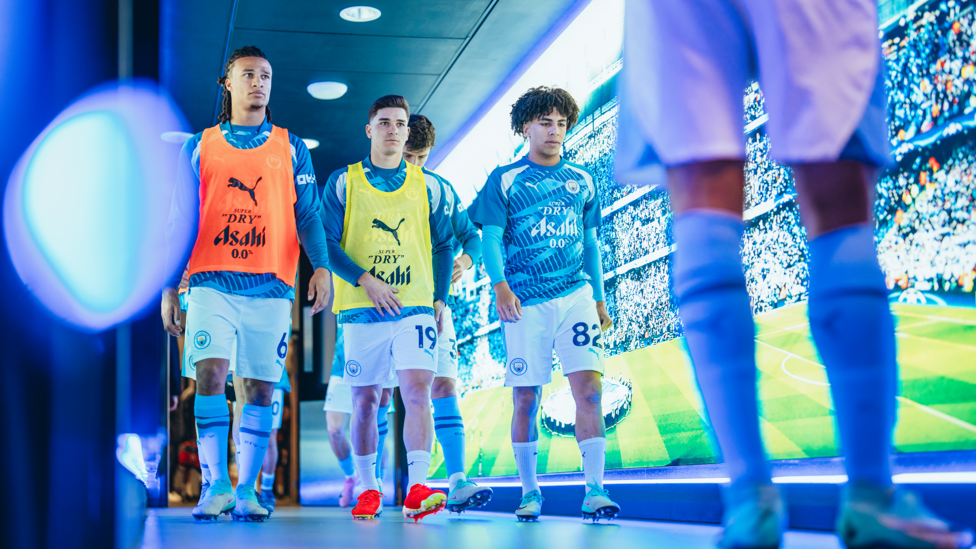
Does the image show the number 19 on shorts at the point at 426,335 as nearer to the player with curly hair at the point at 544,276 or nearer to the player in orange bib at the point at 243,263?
the player with curly hair at the point at 544,276

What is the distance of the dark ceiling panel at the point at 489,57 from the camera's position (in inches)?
198

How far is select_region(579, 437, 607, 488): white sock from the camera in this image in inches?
115

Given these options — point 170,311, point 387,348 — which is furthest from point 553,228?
point 170,311

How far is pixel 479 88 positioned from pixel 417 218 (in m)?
2.82

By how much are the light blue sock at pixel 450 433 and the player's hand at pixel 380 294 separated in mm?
486

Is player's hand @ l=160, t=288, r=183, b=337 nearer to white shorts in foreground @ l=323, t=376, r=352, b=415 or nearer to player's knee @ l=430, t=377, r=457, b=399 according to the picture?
player's knee @ l=430, t=377, r=457, b=399

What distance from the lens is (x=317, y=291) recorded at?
124 inches

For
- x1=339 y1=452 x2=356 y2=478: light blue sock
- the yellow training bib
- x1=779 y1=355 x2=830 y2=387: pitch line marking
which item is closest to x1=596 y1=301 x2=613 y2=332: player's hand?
the yellow training bib

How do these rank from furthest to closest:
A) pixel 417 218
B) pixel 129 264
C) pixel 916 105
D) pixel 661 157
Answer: pixel 417 218, pixel 916 105, pixel 129 264, pixel 661 157

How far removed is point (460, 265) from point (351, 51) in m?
2.33

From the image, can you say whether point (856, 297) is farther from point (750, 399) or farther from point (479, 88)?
point (479, 88)

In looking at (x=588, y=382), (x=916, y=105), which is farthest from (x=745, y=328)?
(x=588, y=382)

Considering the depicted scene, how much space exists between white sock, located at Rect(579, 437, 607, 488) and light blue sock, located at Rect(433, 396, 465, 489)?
56 cm

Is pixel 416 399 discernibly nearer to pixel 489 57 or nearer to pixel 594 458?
pixel 594 458
